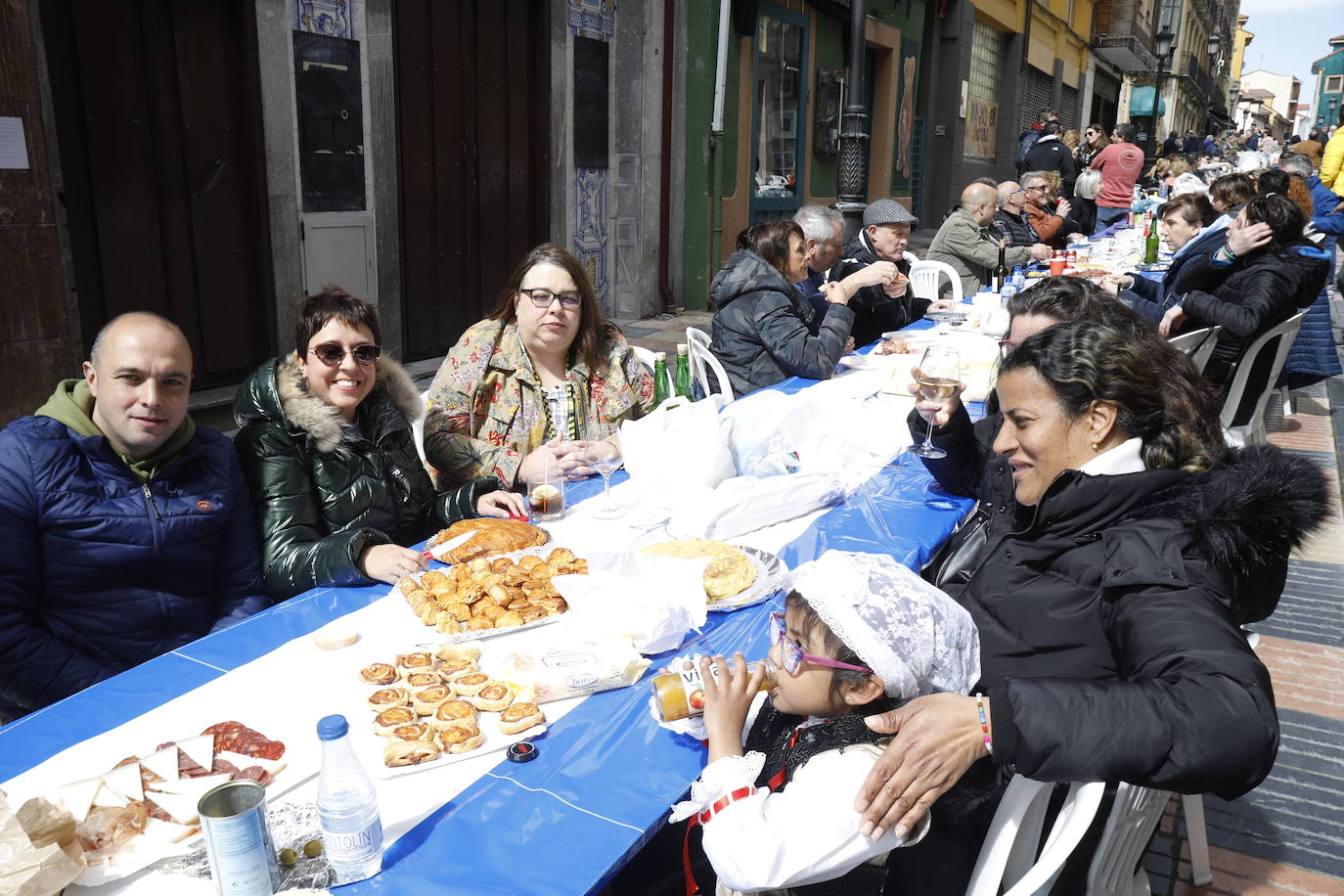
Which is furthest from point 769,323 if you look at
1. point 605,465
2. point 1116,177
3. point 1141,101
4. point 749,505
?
point 1141,101

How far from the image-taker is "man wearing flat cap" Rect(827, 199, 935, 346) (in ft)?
20.6

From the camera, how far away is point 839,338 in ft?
14.9

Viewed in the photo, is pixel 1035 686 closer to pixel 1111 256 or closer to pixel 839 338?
pixel 839 338

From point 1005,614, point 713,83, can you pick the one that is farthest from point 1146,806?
point 713,83

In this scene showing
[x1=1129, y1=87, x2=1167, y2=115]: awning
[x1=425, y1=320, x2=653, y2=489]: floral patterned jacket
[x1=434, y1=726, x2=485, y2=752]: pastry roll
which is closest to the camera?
[x1=434, y1=726, x2=485, y2=752]: pastry roll

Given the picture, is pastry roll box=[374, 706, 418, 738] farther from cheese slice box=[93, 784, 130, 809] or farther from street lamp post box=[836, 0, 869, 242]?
street lamp post box=[836, 0, 869, 242]

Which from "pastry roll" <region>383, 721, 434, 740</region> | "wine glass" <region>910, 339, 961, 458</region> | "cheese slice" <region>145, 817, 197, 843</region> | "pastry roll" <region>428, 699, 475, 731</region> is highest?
"wine glass" <region>910, 339, 961, 458</region>

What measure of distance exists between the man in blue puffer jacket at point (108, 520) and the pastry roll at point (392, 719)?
1017 mm

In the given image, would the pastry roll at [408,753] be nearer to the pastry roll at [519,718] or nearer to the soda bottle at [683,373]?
the pastry roll at [519,718]

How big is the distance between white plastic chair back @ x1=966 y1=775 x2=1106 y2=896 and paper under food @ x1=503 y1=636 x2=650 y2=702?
739mm

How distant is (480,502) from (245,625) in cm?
91

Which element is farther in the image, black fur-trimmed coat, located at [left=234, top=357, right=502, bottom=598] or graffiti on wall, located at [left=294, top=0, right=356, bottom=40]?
graffiti on wall, located at [left=294, top=0, right=356, bottom=40]

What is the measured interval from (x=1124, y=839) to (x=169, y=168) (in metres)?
5.96

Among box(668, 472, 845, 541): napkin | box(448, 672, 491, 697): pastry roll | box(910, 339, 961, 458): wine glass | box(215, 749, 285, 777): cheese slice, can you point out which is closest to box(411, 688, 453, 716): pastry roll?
box(448, 672, 491, 697): pastry roll
